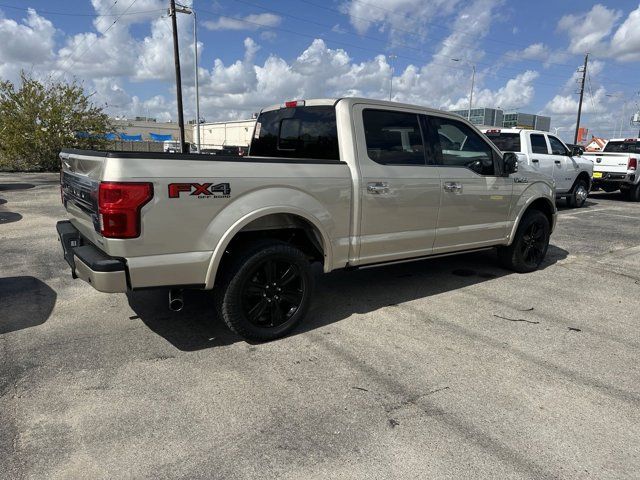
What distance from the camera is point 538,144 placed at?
1178cm

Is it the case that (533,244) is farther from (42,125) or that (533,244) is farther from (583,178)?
(42,125)

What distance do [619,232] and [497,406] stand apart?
821cm

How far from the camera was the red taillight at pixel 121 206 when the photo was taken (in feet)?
9.84

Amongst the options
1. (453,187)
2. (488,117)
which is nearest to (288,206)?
(453,187)

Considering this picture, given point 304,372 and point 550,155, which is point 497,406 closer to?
point 304,372

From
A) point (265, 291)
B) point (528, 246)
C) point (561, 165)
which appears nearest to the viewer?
point (265, 291)

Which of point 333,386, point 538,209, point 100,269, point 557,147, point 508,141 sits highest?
point 508,141

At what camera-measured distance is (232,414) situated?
289cm

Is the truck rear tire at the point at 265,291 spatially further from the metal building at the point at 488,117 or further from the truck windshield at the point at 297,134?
the metal building at the point at 488,117

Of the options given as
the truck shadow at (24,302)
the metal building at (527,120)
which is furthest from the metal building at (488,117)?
the truck shadow at (24,302)

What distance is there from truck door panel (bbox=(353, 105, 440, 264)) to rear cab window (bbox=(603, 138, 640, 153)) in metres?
17.2

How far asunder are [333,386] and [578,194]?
41.0ft

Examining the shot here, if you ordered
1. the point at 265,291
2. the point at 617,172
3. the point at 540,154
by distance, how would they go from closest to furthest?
the point at 265,291
the point at 540,154
the point at 617,172

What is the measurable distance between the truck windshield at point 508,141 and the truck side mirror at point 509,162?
6.48m
